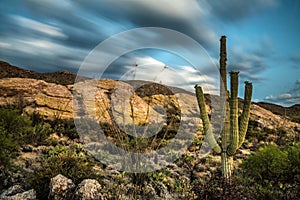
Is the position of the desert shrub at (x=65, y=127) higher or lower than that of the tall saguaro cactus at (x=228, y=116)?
lower

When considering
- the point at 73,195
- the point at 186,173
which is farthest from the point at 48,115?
the point at 73,195

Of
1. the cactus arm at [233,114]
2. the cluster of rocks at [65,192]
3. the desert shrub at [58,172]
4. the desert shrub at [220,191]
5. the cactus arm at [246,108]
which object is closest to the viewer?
the cluster of rocks at [65,192]

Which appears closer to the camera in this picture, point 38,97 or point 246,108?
point 246,108

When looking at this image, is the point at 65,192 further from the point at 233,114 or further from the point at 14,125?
the point at 233,114

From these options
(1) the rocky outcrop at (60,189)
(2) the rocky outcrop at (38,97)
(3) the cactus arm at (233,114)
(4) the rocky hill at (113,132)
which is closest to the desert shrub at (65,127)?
(4) the rocky hill at (113,132)

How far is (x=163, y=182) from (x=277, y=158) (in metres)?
2.75

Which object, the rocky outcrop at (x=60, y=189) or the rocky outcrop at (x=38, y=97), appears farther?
the rocky outcrop at (x=38, y=97)

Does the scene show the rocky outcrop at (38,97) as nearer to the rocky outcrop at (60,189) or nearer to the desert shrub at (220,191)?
the rocky outcrop at (60,189)

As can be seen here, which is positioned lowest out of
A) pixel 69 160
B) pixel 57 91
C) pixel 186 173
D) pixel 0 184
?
pixel 186 173

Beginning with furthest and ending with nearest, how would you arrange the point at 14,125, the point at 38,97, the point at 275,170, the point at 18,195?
1. the point at 38,97
2. the point at 14,125
3. the point at 275,170
4. the point at 18,195

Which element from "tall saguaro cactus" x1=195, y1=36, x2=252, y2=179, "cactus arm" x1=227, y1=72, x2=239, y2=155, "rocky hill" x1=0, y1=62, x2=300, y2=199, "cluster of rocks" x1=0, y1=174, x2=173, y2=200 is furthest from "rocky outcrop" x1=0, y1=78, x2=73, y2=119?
"cluster of rocks" x1=0, y1=174, x2=173, y2=200

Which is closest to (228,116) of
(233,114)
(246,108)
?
(233,114)

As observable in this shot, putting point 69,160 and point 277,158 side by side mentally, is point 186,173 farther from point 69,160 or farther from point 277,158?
point 69,160

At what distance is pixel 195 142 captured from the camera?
11305 mm
